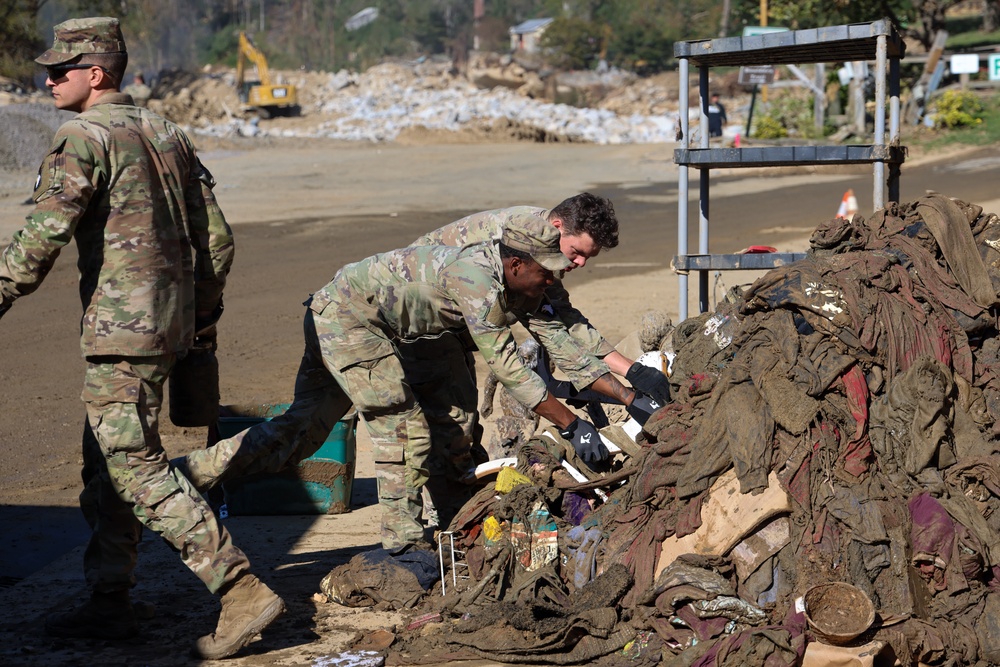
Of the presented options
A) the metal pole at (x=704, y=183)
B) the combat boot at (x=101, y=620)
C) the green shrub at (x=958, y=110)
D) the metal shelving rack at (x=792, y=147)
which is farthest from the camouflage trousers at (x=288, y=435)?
the green shrub at (x=958, y=110)

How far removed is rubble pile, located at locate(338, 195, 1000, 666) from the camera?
4.11 meters

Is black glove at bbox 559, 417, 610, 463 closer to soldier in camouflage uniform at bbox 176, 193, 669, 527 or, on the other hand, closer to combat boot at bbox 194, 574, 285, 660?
soldier in camouflage uniform at bbox 176, 193, 669, 527

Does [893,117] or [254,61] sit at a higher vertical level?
[254,61]

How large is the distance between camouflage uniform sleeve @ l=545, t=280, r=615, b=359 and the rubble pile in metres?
0.52

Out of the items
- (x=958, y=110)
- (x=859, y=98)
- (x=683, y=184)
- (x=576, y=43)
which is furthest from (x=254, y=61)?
(x=683, y=184)

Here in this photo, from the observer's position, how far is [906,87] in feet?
89.5

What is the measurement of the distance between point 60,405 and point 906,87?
23.6 metres

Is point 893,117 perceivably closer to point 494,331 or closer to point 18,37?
point 494,331

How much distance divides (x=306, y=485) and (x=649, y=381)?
1.93 m

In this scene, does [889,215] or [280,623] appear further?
[889,215]

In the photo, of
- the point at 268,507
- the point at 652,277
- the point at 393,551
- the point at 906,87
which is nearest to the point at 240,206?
the point at 652,277

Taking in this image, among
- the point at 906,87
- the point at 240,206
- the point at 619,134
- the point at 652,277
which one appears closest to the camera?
the point at 652,277

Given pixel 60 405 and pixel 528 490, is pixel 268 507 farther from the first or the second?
pixel 60 405

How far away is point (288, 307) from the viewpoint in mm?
11688
